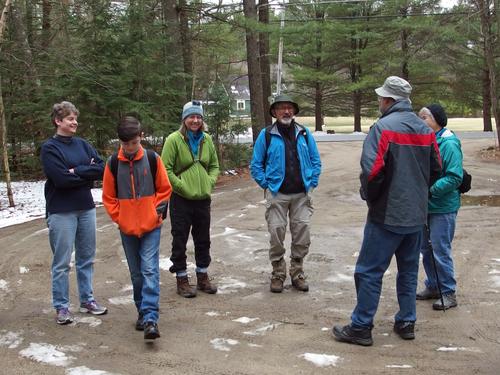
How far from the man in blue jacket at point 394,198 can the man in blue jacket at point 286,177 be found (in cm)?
133

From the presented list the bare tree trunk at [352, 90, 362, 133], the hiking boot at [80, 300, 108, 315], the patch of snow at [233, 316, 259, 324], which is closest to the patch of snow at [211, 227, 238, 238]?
the hiking boot at [80, 300, 108, 315]

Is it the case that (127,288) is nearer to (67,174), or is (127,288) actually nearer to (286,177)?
(67,174)

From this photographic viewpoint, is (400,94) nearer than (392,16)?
Yes

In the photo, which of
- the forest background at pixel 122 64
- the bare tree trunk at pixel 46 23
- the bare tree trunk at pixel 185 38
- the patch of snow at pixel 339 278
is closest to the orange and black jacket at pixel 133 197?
the patch of snow at pixel 339 278

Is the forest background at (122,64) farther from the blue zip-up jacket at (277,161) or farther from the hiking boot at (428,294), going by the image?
the hiking boot at (428,294)

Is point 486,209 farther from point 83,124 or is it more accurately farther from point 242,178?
point 83,124

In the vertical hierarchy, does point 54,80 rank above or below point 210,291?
above

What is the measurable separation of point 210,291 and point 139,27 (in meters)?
9.87

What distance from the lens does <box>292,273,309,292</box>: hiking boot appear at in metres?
5.39

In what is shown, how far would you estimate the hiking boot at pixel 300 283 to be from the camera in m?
5.39

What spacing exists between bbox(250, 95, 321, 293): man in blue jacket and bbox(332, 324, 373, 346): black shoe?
130cm

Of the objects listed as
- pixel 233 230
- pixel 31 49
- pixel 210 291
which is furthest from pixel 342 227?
pixel 31 49

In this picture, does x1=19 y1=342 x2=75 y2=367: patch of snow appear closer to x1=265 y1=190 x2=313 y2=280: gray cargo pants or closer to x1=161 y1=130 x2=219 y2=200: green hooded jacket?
x1=161 y1=130 x2=219 y2=200: green hooded jacket

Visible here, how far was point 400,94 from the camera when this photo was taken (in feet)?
13.1
